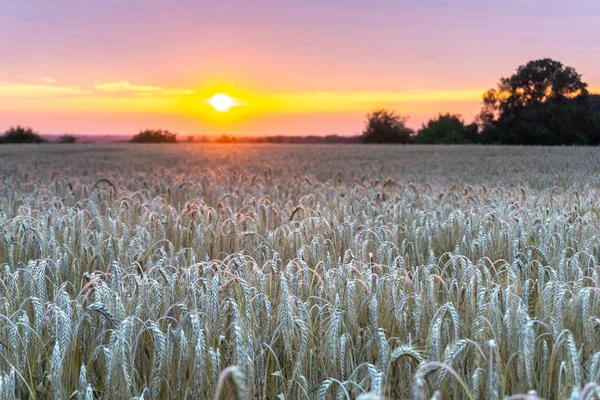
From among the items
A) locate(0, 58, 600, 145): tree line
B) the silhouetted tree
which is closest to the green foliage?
locate(0, 58, 600, 145): tree line

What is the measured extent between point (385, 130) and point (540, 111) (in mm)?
20394

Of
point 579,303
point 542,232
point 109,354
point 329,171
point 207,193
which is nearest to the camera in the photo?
point 109,354

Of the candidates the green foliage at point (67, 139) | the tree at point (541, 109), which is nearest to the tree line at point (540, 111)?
the tree at point (541, 109)

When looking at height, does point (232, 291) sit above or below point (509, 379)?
above

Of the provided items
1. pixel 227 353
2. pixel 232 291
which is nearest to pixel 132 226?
pixel 232 291

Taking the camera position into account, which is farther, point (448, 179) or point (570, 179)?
point (448, 179)

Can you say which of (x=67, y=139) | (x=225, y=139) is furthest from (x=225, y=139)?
(x=67, y=139)

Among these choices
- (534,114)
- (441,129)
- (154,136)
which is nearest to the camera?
(534,114)

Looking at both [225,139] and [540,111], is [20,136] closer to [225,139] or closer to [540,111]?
[225,139]

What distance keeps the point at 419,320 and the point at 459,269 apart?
1.23 m

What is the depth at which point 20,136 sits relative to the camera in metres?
53.4

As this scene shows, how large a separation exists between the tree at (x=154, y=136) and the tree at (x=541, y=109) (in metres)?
27.9

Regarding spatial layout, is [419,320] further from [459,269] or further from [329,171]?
[329,171]

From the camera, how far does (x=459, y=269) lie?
383 cm
